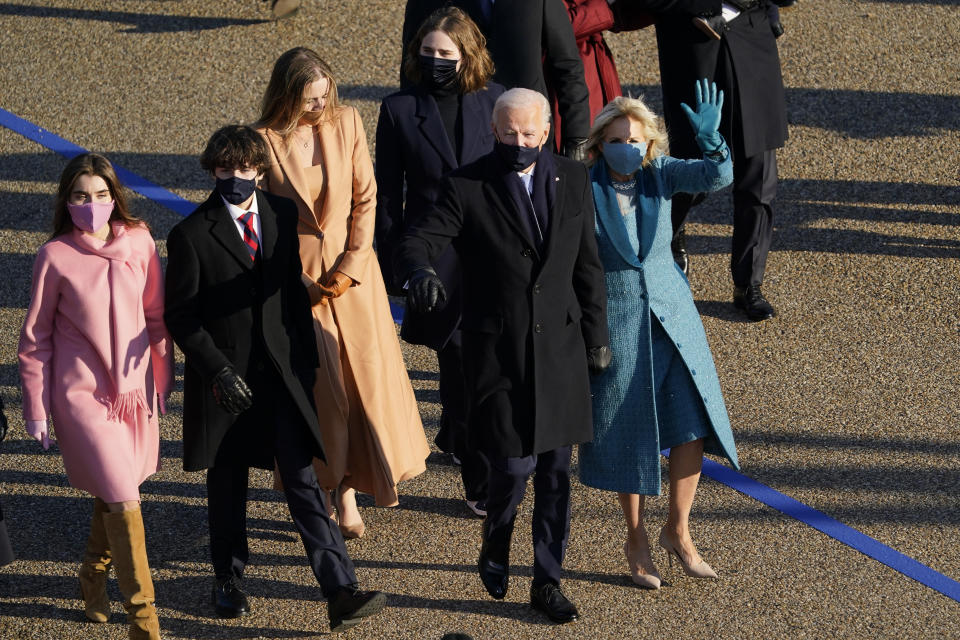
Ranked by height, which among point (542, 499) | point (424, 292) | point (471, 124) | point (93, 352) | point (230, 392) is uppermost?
point (471, 124)

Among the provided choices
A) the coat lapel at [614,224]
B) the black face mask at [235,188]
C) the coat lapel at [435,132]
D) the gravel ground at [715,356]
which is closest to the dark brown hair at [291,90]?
the coat lapel at [435,132]

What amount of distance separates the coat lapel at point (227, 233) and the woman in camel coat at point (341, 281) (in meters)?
0.55

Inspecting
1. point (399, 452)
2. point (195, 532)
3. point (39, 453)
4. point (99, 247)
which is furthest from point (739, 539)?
point (39, 453)

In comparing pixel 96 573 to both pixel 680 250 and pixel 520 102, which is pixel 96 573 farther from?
pixel 680 250

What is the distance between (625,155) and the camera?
4.91m

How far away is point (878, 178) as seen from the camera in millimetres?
8094

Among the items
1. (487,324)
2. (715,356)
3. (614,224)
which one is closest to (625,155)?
(614,224)

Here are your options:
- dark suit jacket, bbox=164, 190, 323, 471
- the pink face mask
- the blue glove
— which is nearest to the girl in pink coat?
the pink face mask

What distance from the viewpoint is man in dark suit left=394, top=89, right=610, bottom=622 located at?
4633 mm

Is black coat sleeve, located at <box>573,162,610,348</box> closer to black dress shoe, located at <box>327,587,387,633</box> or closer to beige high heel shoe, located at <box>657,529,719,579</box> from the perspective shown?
beige high heel shoe, located at <box>657,529,719,579</box>

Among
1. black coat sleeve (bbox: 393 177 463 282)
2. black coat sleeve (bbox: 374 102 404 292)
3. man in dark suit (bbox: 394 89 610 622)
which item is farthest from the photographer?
black coat sleeve (bbox: 374 102 404 292)

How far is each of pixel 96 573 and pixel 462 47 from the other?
7.69ft

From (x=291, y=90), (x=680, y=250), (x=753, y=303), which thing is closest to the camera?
(x=291, y=90)

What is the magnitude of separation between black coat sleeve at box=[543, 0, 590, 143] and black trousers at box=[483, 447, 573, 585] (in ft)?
5.76
